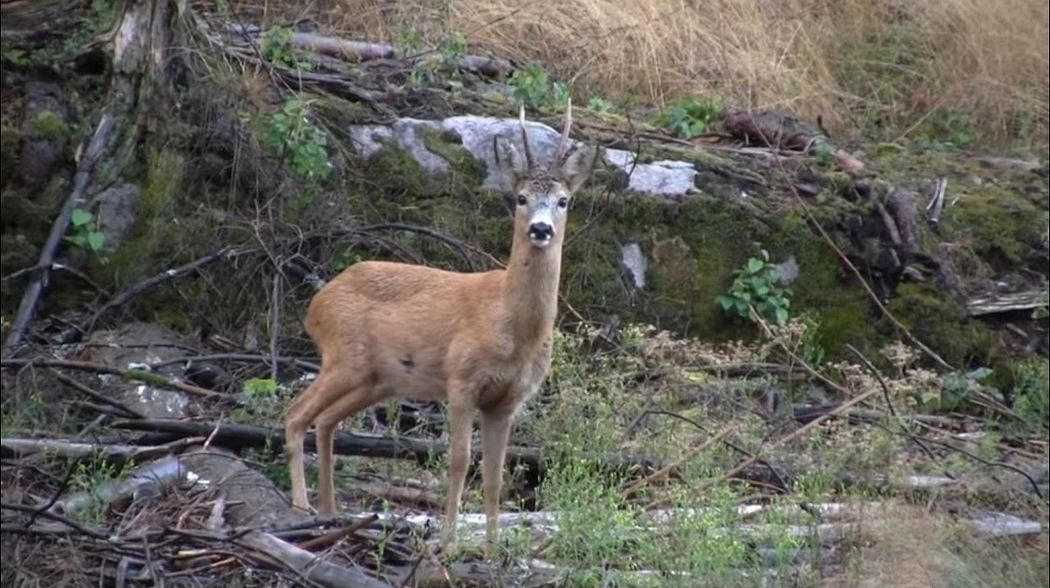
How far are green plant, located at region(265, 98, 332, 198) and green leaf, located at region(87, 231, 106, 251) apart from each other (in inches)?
44.5

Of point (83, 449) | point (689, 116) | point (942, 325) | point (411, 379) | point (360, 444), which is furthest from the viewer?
point (689, 116)

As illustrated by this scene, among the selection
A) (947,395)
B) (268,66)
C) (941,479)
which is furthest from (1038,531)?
(268,66)

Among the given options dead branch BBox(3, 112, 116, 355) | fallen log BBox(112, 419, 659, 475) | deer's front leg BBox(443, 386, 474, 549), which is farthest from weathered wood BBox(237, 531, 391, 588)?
dead branch BBox(3, 112, 116, 355)

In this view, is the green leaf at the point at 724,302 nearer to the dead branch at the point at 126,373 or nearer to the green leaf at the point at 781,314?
the green leaf at the point at 781,314

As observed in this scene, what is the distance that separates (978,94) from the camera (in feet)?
49.1

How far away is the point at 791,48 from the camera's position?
1427 centimetres

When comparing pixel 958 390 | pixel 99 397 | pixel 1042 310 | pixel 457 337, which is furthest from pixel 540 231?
pixel 1042 310

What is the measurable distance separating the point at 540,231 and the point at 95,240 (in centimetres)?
284

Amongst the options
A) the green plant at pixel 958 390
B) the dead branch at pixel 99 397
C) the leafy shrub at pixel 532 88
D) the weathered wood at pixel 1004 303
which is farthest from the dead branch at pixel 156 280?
the weathered wood at pixel 1004 303

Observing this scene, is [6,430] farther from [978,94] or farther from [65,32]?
[978,94]

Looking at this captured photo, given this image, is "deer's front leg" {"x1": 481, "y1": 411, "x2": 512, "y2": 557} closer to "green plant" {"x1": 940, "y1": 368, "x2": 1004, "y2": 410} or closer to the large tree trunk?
the large tree trunk

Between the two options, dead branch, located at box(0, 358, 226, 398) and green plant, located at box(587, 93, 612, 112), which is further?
green plant, located at box(587, 93, 612, 112)

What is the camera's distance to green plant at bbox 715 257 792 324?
11336mm

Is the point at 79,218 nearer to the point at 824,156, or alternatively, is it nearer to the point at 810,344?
the point at 810,344
